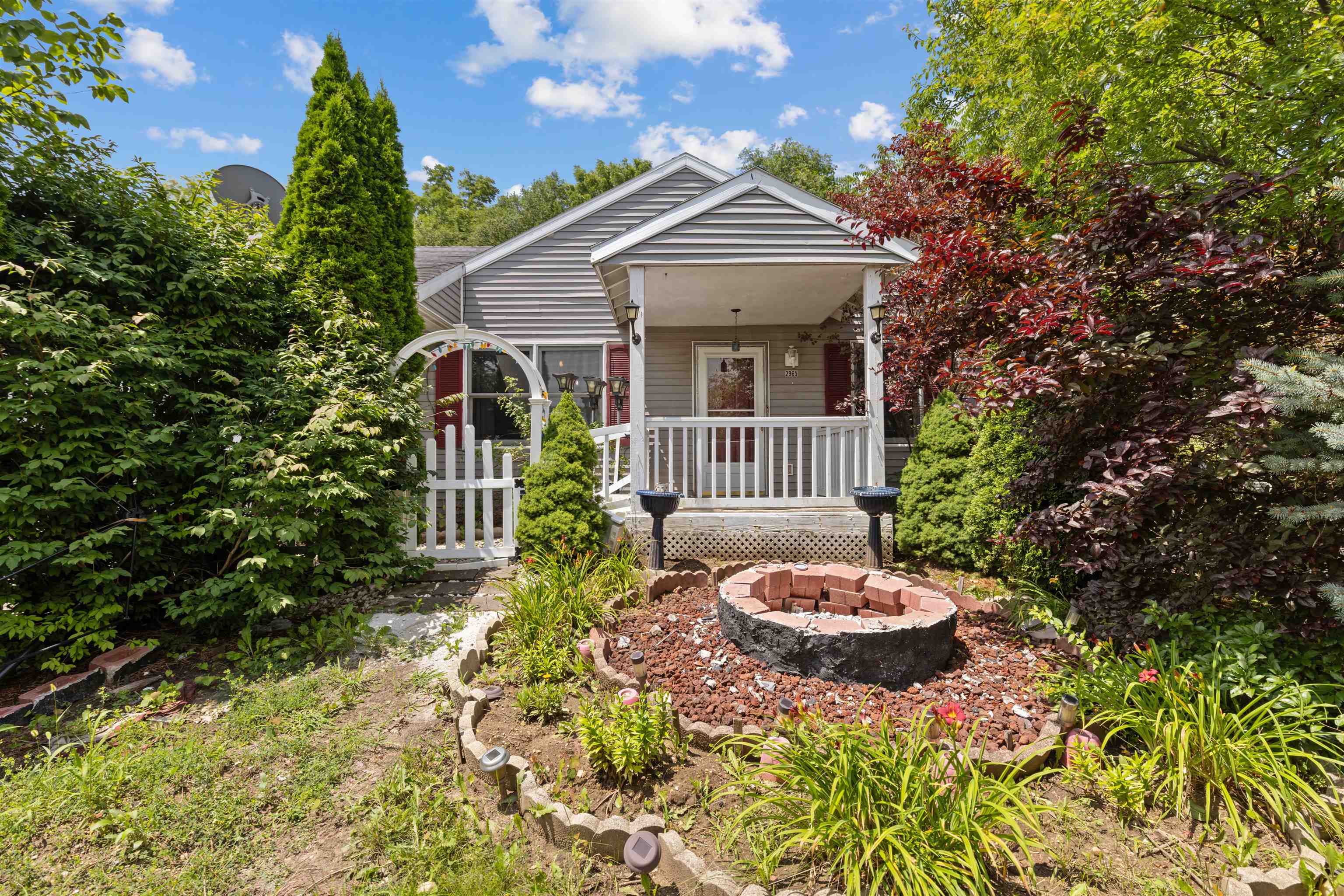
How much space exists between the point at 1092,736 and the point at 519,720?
2.53 meters

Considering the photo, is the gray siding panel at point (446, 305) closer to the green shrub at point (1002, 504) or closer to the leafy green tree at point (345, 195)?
the leafy green tree at point (345, 195)

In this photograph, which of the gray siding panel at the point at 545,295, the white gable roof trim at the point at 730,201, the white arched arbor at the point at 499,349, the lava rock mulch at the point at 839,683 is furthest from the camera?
the gray siding panel at the point at 545,295

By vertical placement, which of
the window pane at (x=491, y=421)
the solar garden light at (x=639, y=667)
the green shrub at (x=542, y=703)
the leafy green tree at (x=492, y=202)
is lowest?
the green shrub at (x=542, y=703)

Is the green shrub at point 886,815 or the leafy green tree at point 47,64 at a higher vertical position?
the leafy green tree at point 47,64

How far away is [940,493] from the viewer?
5.32m

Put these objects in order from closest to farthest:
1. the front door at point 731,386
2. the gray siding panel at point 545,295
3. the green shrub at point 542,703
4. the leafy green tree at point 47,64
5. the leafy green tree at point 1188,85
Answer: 1. the green shrub at point 542,703
2. the leafy green tree at point 47,64
3. the leafy green tree at point 1188,85
4. the front door at point 731,386
5. the gray siding panel at point 545,295

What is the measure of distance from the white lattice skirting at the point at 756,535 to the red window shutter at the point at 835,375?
340 centimetres

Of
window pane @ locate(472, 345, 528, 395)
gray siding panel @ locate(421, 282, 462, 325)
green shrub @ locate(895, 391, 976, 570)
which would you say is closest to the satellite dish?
gray siding panel @ locate(421, 282, 462, 325)

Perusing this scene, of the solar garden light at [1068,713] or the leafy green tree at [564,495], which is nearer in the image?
the solar garden light at [1068,713]

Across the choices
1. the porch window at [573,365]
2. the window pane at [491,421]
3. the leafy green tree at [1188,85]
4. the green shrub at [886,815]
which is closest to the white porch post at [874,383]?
the leafy green tree at [1188,85]

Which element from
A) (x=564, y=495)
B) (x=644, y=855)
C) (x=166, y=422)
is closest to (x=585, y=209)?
(x=564, y=495)

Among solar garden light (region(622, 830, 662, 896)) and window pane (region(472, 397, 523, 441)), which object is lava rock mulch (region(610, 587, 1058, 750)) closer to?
solar garden light (region(622, 830, 662, 896))

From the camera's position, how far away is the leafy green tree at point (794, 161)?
25.3 metres

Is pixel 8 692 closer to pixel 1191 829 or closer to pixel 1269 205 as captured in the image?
pixel 1191 829
